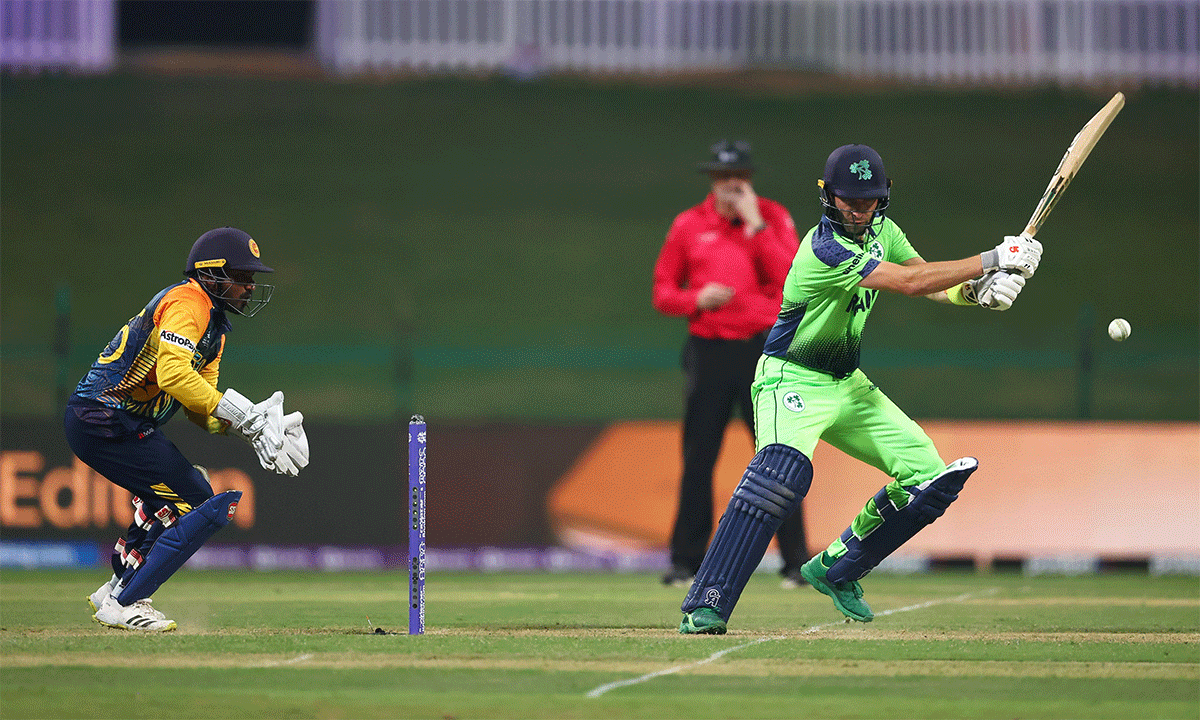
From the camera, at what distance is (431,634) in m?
7.80

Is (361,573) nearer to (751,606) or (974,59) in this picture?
(751,606)

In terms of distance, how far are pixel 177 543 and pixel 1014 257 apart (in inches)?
167

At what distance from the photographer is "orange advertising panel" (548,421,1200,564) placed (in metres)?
12.2

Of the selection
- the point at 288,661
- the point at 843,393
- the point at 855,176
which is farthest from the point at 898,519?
the point at 288,661

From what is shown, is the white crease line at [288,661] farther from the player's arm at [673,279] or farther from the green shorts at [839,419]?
the player's arm at [673,279]

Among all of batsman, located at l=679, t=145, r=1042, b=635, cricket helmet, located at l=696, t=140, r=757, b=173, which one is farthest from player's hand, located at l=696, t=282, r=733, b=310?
batsman, located at l=679, t=145, r=1042, b=635

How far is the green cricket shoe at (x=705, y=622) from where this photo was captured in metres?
7.71

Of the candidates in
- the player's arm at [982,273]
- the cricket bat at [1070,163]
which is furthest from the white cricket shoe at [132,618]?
the cricket bat at [1070,163]

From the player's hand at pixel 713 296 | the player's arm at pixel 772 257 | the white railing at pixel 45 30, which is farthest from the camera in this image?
the white railing at pixel 45 30

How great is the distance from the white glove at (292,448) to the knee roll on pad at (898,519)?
2799 millimetres

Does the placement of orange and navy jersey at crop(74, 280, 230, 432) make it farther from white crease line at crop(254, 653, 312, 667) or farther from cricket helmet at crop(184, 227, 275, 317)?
white crease line at crop(254, 653, 312, 667)

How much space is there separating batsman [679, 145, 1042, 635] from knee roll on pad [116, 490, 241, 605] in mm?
2365

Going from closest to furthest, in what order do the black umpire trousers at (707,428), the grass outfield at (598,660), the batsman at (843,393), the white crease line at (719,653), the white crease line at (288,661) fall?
the grass outfield at (598,660)
the white crease line at (719,653)
the white crease line at (288,661)
the batsman at (843,393)
the black umpire trousers at (707,428)

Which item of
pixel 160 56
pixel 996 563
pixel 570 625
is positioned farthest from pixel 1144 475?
pixel 160 56
